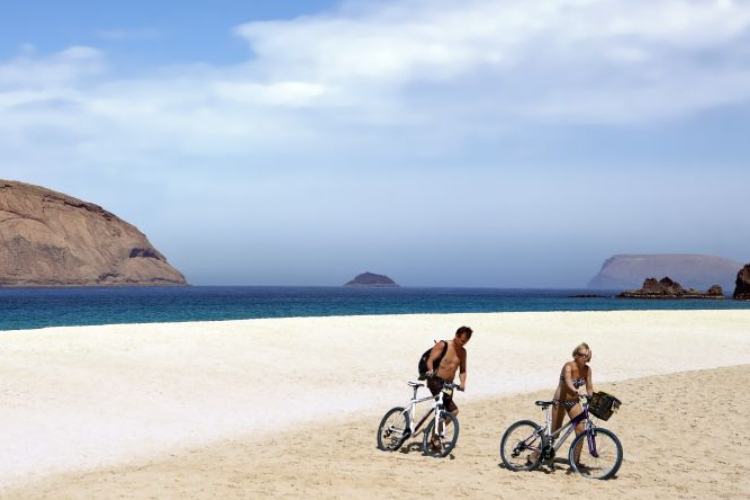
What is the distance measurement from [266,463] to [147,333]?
18006 mm

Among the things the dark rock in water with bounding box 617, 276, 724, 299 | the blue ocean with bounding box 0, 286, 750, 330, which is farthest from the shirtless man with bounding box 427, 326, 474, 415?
the dark rock in water with bounding box 617, 276, 724, 299

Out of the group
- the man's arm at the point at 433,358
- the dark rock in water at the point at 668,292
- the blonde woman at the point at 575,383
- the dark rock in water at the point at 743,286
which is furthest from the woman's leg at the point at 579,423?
the dark rock in water at the point at 668,292

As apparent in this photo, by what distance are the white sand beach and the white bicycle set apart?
1.09ft

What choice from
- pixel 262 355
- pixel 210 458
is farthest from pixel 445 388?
pixel 262 355

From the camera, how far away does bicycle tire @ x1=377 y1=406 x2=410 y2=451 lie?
40.0 feet

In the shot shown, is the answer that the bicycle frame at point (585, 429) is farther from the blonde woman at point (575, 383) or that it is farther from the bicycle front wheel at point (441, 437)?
the bicycle front wheel at point (441, 437)

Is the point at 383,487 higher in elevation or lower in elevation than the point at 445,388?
lower

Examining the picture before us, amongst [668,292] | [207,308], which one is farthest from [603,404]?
[668,292]

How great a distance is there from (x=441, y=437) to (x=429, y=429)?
221 millimetres

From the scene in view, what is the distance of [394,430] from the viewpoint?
12.3 metres

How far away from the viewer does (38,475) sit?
11.2 meters

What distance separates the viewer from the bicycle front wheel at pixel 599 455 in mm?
10703

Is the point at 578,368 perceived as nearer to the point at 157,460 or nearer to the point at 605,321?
the point at 157,460

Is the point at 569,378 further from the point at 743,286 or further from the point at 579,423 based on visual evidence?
the point at 743,286
